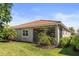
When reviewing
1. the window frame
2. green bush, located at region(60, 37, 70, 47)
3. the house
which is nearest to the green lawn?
green bush, located at region(60, 37, 70, 47)

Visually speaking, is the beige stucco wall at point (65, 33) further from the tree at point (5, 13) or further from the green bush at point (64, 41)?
the tree at point (5, 13)

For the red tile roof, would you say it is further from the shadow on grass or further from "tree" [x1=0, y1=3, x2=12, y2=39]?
the shadow on grass

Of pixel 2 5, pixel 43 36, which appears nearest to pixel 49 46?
pixel 43 36

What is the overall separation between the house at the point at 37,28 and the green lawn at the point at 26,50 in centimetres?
35

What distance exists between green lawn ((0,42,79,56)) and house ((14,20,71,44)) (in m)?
0.35

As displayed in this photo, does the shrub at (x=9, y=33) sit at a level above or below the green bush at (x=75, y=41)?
above

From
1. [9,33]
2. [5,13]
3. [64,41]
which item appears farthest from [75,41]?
[5,13]

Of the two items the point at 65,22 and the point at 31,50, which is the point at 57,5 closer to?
the point at 65,22

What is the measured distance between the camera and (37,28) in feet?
36.7

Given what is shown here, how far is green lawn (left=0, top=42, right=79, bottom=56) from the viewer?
10.2 m

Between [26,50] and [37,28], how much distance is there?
1.25 m

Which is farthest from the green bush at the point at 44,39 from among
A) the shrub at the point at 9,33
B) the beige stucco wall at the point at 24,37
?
the shrub at the point at 9,33

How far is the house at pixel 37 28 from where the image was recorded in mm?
10617

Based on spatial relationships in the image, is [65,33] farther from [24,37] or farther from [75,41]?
[24,37]
